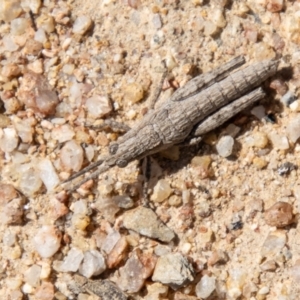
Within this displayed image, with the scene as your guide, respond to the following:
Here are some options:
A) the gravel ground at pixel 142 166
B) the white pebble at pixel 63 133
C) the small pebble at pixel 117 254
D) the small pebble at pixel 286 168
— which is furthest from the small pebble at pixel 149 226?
the small pebble at pixel 286 168

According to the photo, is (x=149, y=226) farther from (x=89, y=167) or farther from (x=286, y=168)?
(x=286, y=168)

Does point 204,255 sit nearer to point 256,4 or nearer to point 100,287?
point 100,287

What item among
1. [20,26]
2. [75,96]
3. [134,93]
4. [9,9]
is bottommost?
[134,93]

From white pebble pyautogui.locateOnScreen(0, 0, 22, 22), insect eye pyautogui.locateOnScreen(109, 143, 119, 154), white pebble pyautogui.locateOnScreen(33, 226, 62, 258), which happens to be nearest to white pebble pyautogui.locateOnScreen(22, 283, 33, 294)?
white pebble pyautogui.locateOnScreen(33, 226, 62, 258)

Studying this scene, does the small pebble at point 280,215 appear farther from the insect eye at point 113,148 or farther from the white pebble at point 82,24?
the white pebble at point 82,24

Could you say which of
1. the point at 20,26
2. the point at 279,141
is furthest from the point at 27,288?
the point at 279,141

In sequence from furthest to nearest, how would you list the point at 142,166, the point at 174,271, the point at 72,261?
the point at 142,166
the point at 72,261
the point at 174,271

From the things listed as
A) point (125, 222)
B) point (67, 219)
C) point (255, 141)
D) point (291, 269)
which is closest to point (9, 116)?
point (67, 219)
